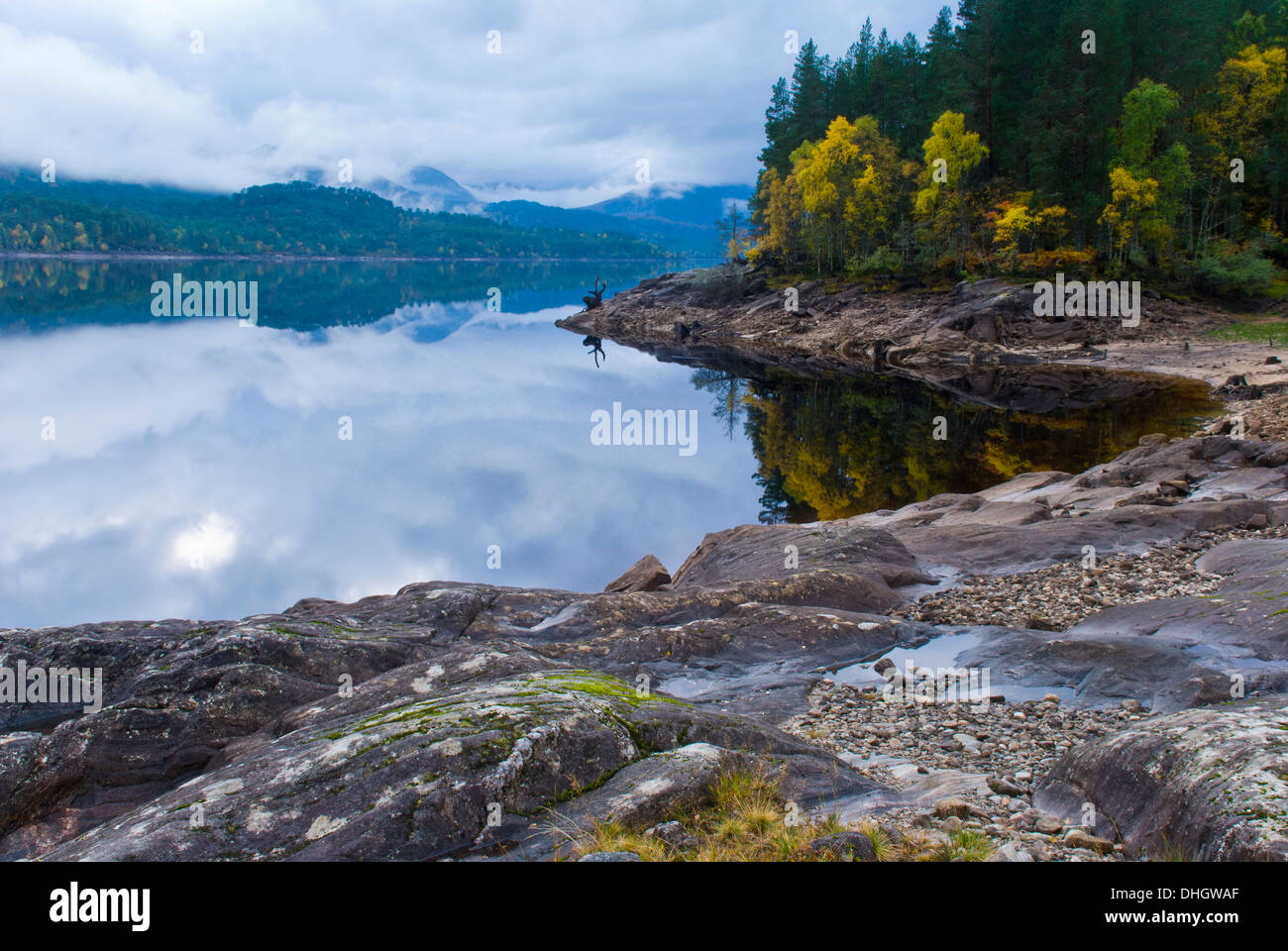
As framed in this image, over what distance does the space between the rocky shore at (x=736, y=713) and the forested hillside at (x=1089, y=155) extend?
61.1 meters

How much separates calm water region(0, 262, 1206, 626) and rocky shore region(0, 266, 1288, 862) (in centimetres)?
1213

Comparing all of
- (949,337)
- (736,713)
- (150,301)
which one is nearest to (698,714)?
(736,713)

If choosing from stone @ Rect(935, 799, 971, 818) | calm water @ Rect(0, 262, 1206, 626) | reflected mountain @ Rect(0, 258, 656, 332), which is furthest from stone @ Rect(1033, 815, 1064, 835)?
reflected mountain @ Rect(0, 258, 656, 332)

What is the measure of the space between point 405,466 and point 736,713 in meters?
37.2

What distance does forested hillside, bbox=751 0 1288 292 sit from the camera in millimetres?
71062

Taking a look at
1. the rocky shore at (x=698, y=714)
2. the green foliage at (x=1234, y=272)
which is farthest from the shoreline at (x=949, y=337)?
the rocky shore at (x=698, y=714)

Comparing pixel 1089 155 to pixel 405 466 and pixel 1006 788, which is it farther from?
pixel 1006 788

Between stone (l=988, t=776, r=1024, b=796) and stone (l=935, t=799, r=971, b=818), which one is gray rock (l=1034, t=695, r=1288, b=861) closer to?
stone (l=988, t=776, r=1024, b=796)

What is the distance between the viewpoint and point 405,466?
45.0m

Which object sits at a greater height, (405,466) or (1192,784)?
(405,466)

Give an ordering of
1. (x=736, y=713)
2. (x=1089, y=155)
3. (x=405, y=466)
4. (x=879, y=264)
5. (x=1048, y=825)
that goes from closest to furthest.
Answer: (x=1048, y=825) < (x=736, y=713) < (x=405, y=466) < (x=1089, y=155) < (x=879, y=264)

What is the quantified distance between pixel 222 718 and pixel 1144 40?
99656 mm
